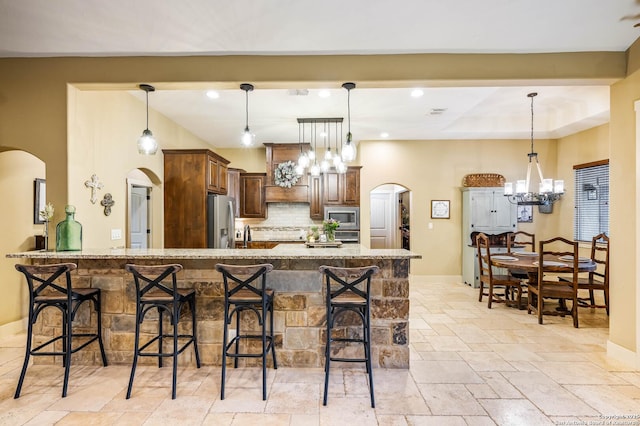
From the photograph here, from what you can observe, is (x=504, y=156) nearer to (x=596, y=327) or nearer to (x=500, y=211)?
(x=500, y=211)

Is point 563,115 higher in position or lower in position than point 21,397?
higher

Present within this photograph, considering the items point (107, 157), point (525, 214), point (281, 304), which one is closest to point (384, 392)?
point (281, 304)

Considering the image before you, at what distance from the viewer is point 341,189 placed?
22.4ft

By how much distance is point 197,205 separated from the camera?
5160 mm

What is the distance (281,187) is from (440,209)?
3.21m

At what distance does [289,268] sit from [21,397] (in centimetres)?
218

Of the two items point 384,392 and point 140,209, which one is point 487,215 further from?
point 140,209

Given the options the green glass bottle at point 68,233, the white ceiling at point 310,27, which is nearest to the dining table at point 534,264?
the white ceiling at point 310,27

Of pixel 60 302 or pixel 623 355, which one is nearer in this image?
pixel 60 302

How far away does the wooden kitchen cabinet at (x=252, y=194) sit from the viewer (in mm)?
6887

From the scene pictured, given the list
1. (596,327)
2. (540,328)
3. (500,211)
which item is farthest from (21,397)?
(500,211)

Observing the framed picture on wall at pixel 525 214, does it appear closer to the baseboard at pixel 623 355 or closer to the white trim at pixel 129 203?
the baseboard at pixel 623 355

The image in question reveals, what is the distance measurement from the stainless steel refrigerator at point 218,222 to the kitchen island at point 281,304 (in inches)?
82.4

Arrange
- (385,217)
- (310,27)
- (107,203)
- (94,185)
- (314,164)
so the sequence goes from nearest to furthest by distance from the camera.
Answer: (310,27), (94,185), (107,203), (314,164), (385,217)
